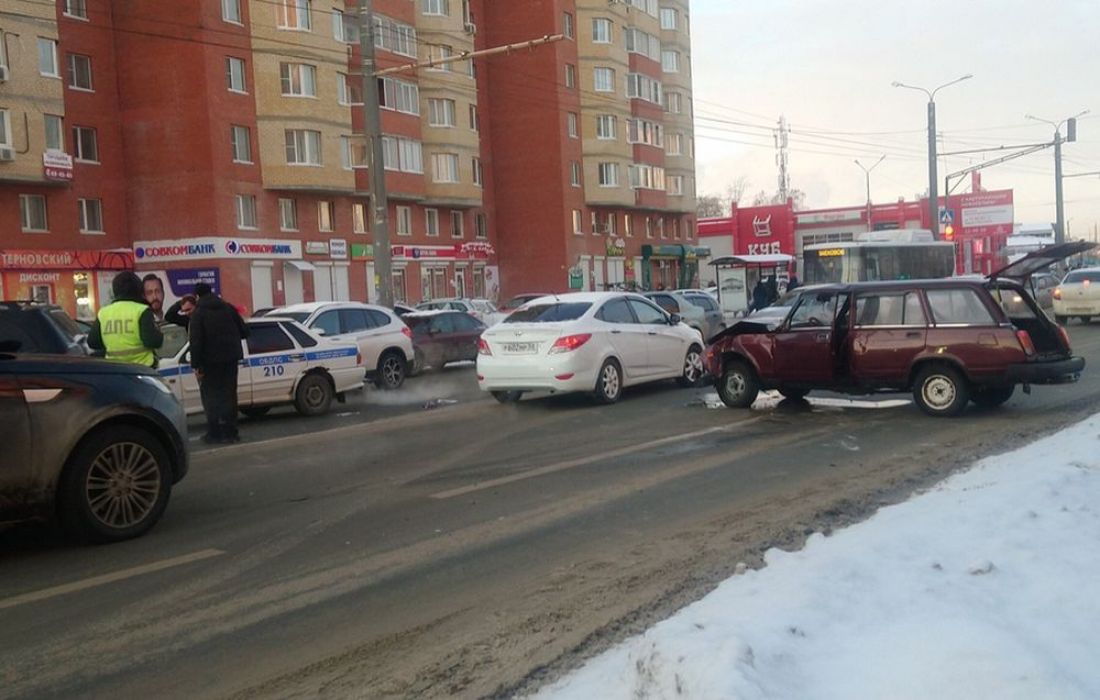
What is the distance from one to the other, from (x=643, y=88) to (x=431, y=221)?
20802mm

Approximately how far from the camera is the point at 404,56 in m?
49.9

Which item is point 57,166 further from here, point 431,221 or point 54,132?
point 431,221

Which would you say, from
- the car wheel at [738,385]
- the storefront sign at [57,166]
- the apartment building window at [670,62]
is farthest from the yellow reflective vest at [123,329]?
the apartment building window at [670,62]

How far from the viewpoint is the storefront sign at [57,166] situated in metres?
36.9

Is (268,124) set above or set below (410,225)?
above

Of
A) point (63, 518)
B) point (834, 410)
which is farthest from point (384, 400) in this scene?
point (63, 518)

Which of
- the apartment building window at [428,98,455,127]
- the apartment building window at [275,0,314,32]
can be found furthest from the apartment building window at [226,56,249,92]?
the apartment building window at [428,98,455,127]

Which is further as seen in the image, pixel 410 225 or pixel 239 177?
pixel 410 225

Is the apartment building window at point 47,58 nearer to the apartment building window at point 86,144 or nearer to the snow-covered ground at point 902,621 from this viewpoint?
the apartment building window at point 86,144

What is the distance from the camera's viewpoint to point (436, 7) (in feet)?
171

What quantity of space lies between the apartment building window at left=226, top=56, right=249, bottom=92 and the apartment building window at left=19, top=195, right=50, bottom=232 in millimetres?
8678

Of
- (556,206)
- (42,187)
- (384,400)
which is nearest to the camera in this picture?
(384,400)

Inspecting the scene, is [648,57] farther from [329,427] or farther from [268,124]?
[329,427]

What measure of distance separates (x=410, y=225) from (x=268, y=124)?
33.3 ft
